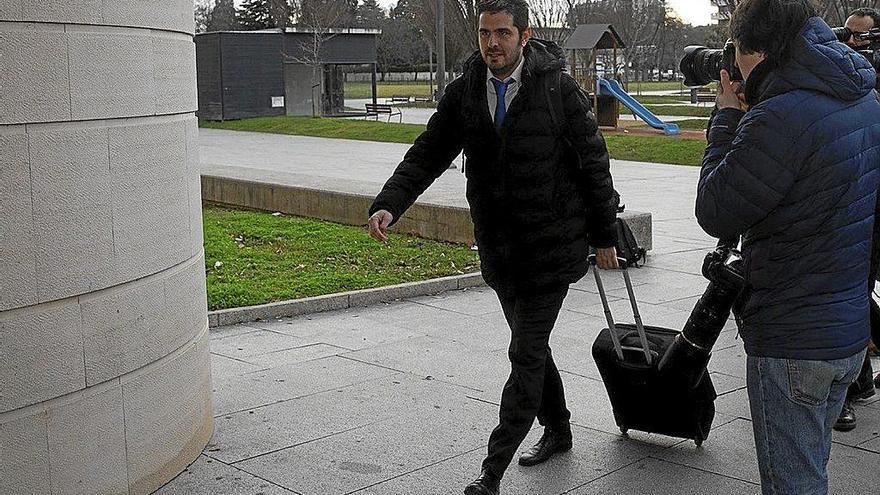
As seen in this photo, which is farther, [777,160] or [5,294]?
[5,294]

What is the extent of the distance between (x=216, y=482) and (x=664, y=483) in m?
2.07

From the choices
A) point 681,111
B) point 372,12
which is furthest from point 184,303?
point 372,12

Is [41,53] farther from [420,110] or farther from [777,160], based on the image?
[420,110]

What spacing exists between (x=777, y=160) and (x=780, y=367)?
0.67 m

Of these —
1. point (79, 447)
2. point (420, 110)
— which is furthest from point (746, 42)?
point (420, 110)

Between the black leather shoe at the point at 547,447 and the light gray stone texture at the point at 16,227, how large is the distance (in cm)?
243

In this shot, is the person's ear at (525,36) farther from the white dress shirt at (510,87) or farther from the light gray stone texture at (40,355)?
the light gray stone texture at (40,355)

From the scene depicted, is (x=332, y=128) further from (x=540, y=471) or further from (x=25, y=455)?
(x=25, y=455)

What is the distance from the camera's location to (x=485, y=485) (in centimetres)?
476

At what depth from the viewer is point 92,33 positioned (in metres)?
4.28

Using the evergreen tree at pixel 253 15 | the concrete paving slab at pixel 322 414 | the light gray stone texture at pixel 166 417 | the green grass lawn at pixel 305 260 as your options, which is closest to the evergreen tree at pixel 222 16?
the evergreen tree at pixel 253 15

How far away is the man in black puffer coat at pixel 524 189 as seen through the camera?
4672mm

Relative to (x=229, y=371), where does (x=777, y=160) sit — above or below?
above

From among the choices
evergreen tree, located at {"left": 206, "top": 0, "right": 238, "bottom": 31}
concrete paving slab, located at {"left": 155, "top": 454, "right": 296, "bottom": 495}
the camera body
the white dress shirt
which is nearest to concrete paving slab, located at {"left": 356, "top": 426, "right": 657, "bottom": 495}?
concrete paving slab, located at {"left": 155, "top": 454, "right": 296, "bottom": 495}
